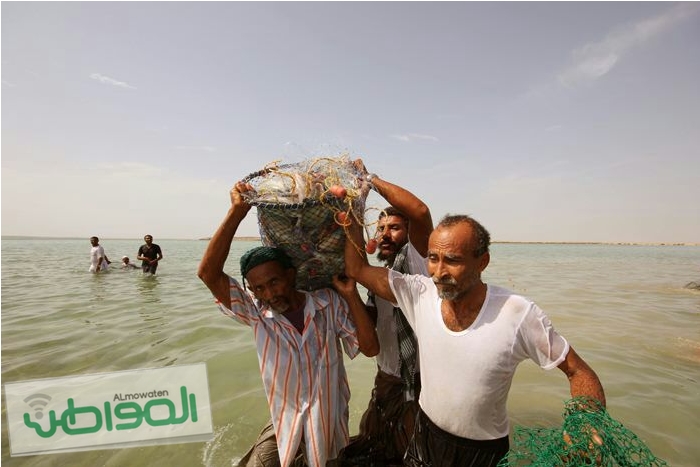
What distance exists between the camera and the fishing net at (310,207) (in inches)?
83.7

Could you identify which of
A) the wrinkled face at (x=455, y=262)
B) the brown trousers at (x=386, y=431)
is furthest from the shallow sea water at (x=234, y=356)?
the wrinkled face at (x=455, y=262)

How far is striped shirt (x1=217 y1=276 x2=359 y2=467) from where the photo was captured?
88.1 inches

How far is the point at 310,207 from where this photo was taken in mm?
2148

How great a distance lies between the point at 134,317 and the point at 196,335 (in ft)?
7.21

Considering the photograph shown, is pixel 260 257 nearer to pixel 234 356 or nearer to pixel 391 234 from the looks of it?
pixel 391 234

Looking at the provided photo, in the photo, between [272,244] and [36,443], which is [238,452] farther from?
[272,244]

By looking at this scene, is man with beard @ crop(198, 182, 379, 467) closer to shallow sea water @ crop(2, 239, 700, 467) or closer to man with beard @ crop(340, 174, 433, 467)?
man with beard @ crop(340, 174, 433, 467)

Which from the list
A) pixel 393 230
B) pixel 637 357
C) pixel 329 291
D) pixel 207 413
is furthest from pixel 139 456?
pixel 637 357

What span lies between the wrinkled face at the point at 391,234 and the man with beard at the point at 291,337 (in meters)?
0.53

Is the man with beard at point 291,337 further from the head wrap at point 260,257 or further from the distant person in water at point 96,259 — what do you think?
the distant person in water at point 96,259

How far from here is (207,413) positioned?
4.41 meters

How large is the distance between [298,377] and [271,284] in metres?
0.64

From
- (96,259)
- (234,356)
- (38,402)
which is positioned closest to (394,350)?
(234,356)

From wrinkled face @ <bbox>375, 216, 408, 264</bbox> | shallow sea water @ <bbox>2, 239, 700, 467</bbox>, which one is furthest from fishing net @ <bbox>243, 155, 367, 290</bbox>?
shallow sea water @ <bbox>2, 239, 700, 467</bbox>
